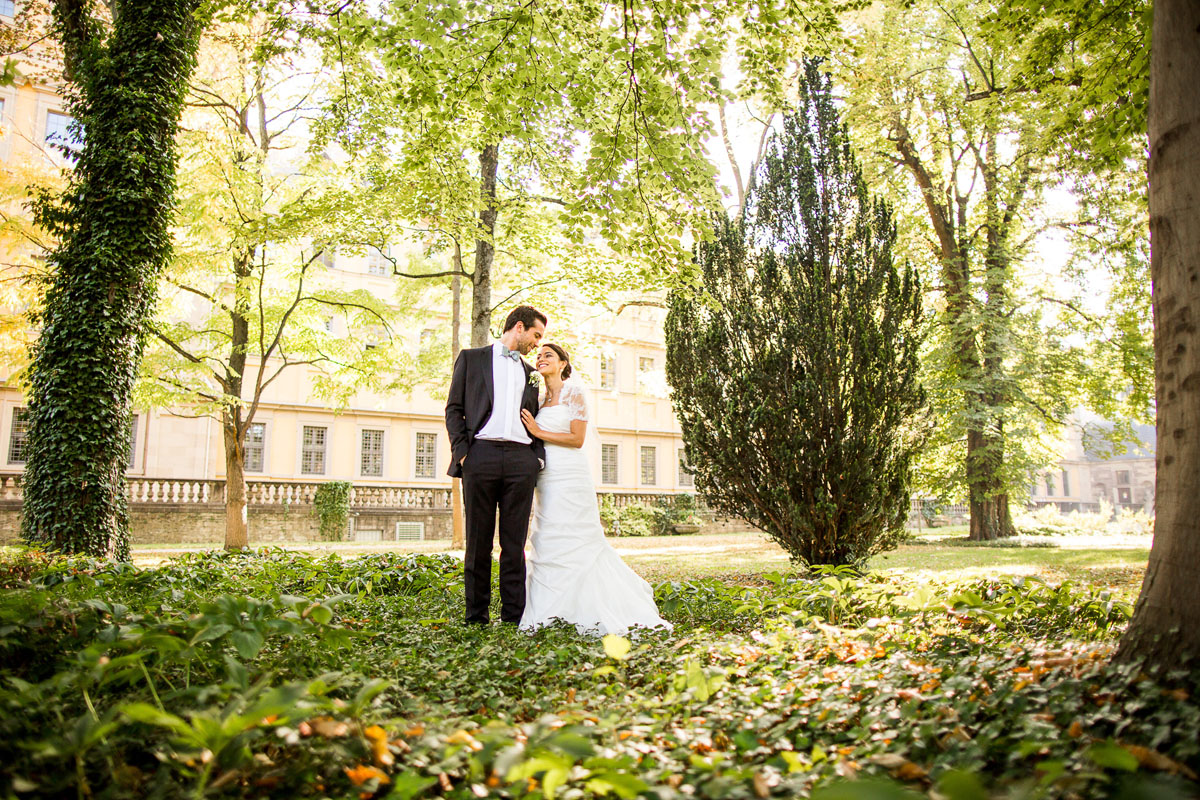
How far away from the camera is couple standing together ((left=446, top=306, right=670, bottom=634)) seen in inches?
202

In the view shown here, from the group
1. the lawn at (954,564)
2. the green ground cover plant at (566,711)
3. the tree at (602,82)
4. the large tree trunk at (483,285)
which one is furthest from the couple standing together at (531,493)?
the large tree trunk at (483,285)

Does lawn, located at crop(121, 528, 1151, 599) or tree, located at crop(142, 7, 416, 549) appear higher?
tree, located at crop(142, 7, 416, 549)

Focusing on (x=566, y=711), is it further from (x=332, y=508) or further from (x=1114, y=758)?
(x=332, y=508)

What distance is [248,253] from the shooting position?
14883 millimetres

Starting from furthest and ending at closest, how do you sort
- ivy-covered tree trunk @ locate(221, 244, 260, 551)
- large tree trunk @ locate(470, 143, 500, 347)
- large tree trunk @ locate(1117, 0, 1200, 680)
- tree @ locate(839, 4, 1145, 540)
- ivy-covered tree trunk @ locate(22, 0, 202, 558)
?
1. tree @ locate(839, 4, 1145, 540)
2. ivy-covered tree trunk @ locate(221, 244, 260, 551)
3. large tree trunk @ locate(470, 143, 500, 347)
4. ivy-covered tree trunk @ locate(22, 0, 202, 558)
5. large tree trunk @ locate(1117, 0, 1200, 680)

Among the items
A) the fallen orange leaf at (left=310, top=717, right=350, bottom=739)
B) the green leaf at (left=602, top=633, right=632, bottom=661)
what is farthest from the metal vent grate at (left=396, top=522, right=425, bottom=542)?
the fallen orange leaf at (left=310, top=717, right=350, bottom=739)

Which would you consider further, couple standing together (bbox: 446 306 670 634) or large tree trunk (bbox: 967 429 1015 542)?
large tree trunk (bbox: 967 429 1015 542)

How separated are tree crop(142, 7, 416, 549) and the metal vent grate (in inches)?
353

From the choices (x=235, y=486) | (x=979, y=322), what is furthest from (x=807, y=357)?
(x=235, y=486)

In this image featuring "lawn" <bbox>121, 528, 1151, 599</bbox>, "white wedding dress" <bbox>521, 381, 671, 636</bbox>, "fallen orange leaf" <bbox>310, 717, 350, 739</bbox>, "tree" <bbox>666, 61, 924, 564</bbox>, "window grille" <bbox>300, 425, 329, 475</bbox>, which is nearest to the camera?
"fallen orange leaf" <bbox>310, 717, 350, 739</bbox>

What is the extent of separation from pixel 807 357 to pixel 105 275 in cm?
972

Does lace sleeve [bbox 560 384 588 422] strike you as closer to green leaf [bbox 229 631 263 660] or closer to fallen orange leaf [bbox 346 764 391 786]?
green leaf [bbox 229 631 263 660]

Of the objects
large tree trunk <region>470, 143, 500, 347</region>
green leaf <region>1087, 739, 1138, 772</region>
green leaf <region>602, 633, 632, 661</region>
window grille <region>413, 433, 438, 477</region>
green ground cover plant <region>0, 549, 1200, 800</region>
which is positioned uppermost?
large tree trunk <region>470, 143, 500, 347</region>

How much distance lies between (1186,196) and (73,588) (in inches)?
250
